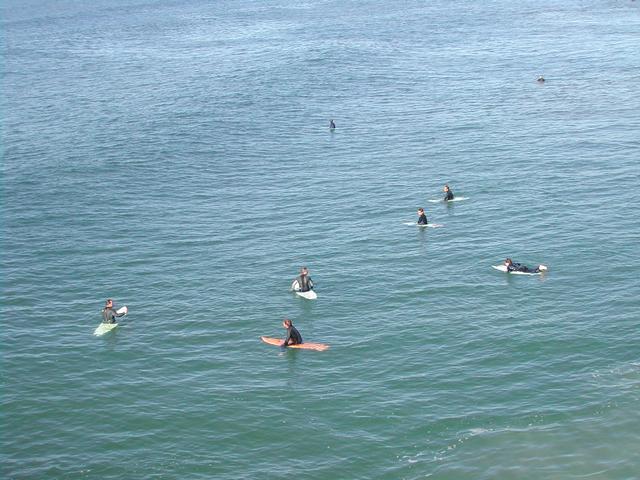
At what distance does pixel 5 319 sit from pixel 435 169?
44.1 meters

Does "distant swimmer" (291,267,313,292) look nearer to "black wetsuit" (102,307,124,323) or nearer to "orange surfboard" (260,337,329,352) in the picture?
"orange surfboard" (260,337,329,352)

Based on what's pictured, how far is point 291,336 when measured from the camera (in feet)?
172

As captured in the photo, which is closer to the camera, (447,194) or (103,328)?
(103,328)

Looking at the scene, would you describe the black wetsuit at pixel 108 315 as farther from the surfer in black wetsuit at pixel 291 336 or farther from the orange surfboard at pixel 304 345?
the surfer in black wetsuit at pixel 291 336

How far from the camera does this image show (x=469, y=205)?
75750 millimetres

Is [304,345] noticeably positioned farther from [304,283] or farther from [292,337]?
[304,283]

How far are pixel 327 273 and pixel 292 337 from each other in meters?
11.7

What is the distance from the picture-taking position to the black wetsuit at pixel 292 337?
52.2 metres

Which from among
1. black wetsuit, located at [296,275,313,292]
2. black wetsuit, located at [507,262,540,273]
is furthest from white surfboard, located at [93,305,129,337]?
black wetsuit, located at [507,262,540,273]

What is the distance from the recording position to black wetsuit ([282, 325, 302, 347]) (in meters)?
52.2

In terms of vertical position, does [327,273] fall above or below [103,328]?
above

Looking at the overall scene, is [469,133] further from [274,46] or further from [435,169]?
[274,46]

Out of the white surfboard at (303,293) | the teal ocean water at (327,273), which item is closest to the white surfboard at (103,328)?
the teal ocean water at (327,273)

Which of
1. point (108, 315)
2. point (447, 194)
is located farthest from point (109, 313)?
point (447, 194)
